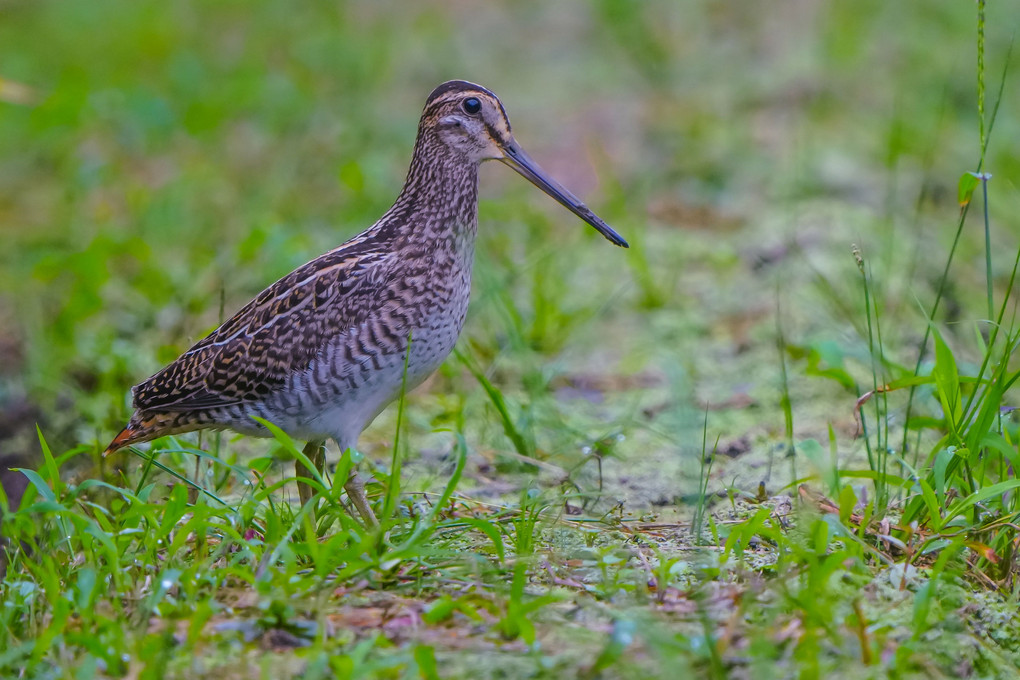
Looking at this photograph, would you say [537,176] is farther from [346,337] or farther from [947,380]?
[947,380]

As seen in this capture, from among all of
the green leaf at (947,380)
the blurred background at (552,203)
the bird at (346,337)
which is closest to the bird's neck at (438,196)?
the bird at (346,337)

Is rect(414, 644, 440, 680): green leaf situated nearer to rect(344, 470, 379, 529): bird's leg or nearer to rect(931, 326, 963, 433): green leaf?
rect(344, 470, 379, 529): bird's leg

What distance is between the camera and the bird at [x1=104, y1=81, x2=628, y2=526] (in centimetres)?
351

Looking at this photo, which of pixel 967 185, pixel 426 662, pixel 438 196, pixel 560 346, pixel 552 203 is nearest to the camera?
pixel 426 662

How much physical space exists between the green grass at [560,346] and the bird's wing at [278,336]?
0.24 m

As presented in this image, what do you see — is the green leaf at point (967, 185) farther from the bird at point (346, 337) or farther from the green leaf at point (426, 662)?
the green leaf at point (426, 662)

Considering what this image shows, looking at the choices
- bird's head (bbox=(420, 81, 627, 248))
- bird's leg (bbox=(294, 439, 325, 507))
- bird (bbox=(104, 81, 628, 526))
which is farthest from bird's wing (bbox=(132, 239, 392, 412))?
bird's head (bbox=(420, 81, 627, 248))

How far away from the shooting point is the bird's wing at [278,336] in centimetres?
354

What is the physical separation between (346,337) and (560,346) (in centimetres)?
200

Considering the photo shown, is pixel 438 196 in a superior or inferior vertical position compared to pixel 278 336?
superior

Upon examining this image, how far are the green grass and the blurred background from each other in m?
0.03

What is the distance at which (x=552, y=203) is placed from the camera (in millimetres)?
7375

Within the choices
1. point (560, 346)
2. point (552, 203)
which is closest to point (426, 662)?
point (560, 346)

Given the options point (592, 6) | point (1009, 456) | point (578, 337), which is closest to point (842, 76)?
point (592, 6)
